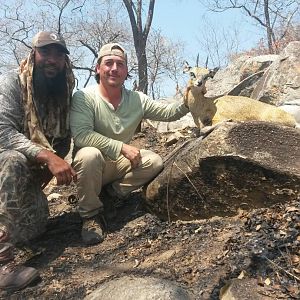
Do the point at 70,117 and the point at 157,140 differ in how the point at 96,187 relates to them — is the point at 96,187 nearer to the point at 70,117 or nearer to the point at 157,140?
Answer: the point at 70,117

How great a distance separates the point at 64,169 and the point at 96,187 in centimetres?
50

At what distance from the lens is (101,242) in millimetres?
3666

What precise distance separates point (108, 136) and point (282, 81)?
3.72 m

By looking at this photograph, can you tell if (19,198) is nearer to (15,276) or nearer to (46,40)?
(15,276)

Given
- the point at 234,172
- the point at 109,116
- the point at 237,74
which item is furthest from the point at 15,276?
the point at 237,74

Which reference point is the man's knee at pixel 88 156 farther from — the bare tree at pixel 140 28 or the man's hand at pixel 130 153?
the bare tree at pixel 140 28

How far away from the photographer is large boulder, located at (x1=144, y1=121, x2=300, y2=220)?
10.8 feet

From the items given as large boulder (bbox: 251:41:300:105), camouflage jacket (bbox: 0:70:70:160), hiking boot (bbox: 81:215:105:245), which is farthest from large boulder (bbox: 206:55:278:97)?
camouflage jacket (bbox: 0:70:70:160)

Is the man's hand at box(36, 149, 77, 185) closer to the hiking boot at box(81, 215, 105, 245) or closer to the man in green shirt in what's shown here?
the man in green shirt

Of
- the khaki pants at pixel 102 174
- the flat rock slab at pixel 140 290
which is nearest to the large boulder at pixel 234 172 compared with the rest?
the khaki pants at pixel 102 174

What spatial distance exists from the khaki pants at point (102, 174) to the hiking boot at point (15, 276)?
793 mm

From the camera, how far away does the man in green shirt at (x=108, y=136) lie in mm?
3680

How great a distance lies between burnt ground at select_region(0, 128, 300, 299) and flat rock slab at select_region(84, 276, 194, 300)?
0.44ft

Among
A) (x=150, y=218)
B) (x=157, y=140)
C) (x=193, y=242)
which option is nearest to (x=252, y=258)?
(x=193, y=242)
